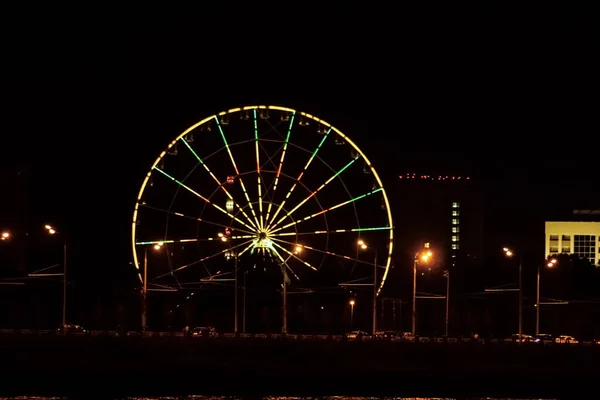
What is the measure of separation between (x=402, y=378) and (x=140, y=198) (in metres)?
15.9

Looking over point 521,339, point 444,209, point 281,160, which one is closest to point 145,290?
point 281,160

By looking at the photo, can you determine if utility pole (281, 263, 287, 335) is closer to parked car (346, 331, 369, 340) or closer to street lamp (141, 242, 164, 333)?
parked car (346, 331, 369, 340)

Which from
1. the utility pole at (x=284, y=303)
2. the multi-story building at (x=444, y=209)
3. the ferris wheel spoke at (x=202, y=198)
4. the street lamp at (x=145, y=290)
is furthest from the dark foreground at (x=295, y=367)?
the multi-story building at (x=444, y=209)

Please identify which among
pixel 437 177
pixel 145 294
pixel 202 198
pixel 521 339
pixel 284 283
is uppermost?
pixel 437 177

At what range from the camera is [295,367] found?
53.1 m

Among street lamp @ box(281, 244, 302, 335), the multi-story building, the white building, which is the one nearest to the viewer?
street lamp @ box(281, 244, 302, 335)

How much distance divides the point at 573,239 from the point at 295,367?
89602mm

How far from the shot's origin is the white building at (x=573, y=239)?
137 m

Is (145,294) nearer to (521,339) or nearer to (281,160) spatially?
(281,160)

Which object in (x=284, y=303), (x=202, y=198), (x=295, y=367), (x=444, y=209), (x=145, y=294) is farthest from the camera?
(x=444, y=209)

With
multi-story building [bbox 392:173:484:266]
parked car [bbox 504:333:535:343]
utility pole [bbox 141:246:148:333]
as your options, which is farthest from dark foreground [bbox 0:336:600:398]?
multi-story building [bbox 392:173:484:266]

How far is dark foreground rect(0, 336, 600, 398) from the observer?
52312mm

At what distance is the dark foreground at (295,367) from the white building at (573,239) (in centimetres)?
8361

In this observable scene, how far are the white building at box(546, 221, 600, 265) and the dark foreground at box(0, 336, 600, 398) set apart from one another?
8361 cm
